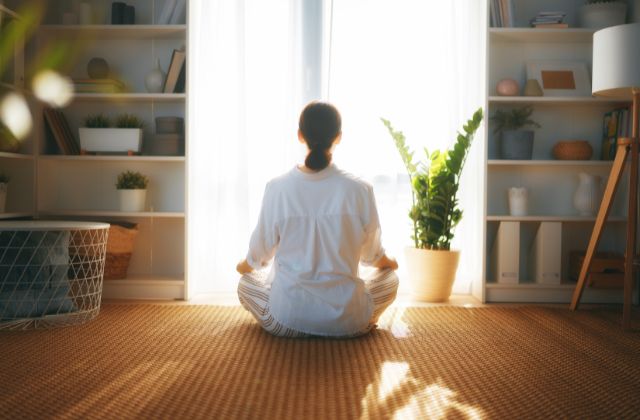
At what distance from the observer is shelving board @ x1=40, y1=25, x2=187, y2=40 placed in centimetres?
344

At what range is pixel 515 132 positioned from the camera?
3525 millimetres

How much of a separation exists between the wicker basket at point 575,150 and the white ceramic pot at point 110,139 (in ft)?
8.05

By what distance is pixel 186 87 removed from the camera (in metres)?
3.41

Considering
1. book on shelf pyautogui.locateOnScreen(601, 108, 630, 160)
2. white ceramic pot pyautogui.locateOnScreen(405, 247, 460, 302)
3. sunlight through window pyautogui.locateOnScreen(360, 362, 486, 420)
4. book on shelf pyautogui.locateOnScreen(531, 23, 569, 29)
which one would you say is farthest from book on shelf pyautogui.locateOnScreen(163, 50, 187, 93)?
book on shelf pyautogui.locateOnScreen(601, 108, 630, 160)

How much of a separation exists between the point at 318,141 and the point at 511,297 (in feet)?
5.78

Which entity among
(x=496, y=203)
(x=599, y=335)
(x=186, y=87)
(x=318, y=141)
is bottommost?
(x=599, y=335)

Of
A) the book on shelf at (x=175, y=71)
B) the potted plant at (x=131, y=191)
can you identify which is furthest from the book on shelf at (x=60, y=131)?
the book on shelf at (x=175, y=71)

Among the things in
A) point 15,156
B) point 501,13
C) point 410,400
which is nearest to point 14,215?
point 15,156

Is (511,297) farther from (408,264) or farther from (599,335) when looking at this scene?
(599,335)

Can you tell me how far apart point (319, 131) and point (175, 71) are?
150 cm

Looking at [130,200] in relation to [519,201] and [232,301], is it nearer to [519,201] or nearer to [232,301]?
A: [232,301]

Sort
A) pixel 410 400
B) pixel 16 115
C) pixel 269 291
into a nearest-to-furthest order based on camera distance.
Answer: pixel 410 400 → pixel 269 291 → pixel 16 115

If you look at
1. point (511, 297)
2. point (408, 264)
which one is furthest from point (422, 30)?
point (511, 297)

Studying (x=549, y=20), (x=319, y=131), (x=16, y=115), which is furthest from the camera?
(x=549, y=20)
